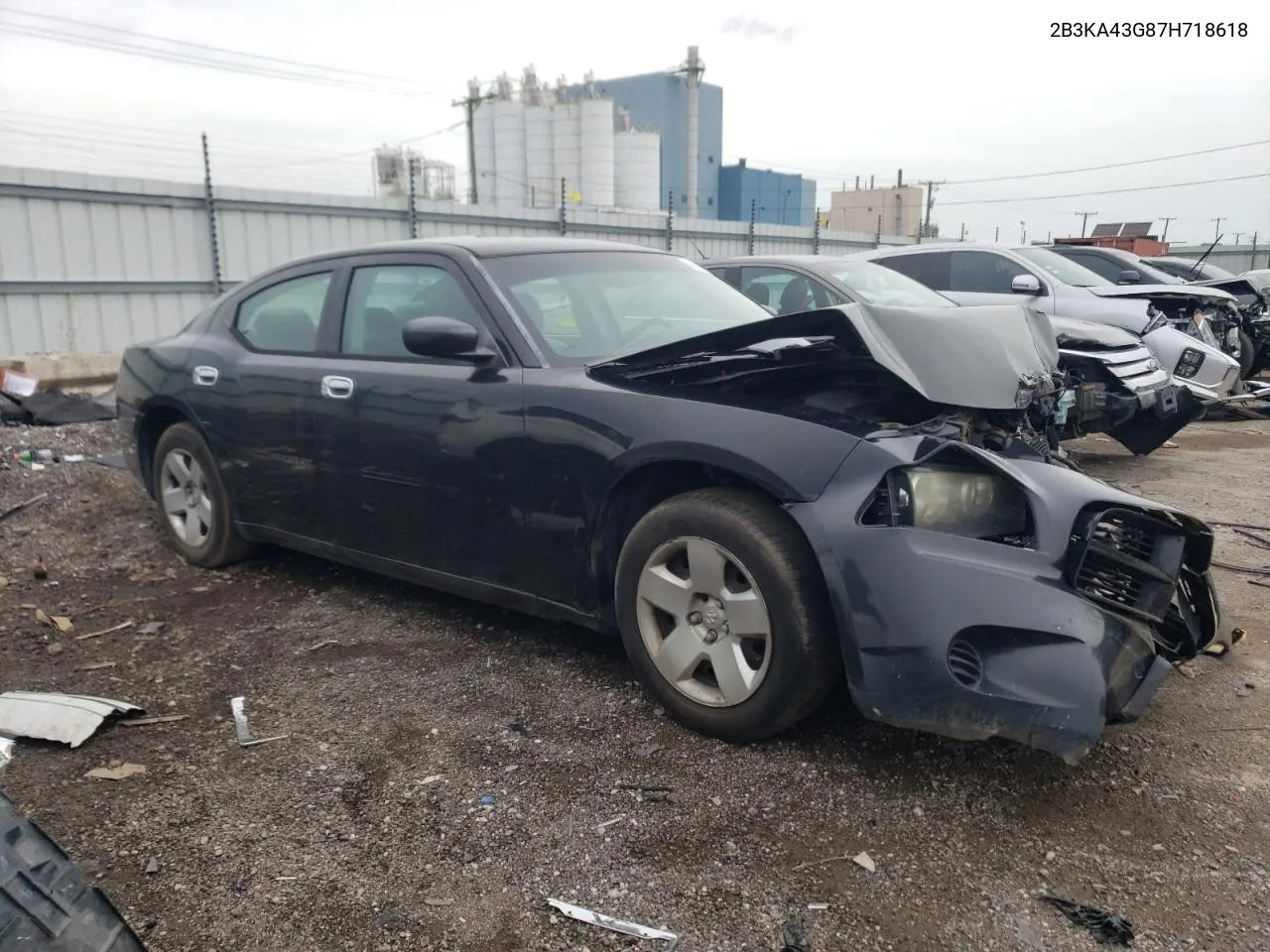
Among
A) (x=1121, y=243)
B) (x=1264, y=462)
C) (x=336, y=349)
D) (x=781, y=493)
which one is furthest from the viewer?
(x=1121, y=243)

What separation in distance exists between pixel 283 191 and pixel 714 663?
9.87 meters

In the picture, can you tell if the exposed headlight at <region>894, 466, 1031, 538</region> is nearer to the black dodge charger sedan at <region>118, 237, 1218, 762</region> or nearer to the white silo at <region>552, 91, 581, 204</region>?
the black dodge charger sedan at <region>118, 237, 1218, 762</region>

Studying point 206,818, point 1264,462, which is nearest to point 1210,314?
point 1264,462

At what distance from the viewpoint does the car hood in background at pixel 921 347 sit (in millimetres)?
2680

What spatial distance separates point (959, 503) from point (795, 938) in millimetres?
1211

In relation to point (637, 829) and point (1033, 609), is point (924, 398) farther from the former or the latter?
point (637, 829)

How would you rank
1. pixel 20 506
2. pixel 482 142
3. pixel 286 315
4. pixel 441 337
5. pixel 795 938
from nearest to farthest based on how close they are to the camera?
pixel 795 938 → pixel 441 337 → pixel 286 315 → pixel 20 506 → pixel 482 142

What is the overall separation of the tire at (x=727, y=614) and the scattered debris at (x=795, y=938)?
680 mm

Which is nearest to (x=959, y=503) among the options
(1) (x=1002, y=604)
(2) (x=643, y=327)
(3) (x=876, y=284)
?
(1) (x=1002, y=604)

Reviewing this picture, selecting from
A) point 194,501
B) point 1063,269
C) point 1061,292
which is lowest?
point 194,501

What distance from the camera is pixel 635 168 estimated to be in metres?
A: 39.3

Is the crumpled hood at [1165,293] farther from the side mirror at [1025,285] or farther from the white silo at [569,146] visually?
the white silo at [569,146]

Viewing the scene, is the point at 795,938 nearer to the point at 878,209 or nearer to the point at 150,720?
the point at 150,720

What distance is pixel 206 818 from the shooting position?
2.58m
